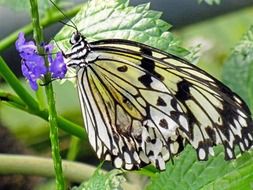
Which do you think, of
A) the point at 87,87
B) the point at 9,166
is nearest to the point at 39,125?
the point at 9,166

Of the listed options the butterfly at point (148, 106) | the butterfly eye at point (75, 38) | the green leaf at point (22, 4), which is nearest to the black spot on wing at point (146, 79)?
the butterfly at point (148, 106)

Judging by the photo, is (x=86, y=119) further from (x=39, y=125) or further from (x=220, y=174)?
(x=39, y=125)

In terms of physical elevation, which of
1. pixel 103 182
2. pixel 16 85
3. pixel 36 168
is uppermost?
pixel 16 85

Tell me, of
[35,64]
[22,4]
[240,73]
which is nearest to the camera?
[35,64]

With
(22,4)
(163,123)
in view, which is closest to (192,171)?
(163,123)

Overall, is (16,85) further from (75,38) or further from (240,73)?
(240,73)

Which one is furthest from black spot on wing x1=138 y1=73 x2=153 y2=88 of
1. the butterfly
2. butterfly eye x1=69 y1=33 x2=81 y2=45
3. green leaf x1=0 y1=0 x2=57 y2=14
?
green leaf x1=0 y1=0 x2=57 y2=14
